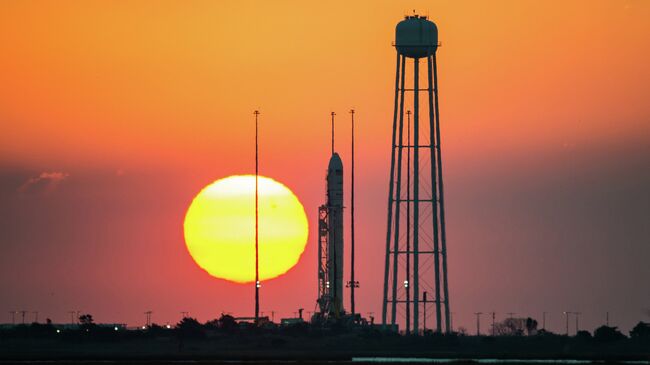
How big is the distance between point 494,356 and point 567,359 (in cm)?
1040

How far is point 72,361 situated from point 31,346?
120 ft

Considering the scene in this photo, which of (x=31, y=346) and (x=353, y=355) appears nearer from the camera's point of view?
(x=353, y=355)

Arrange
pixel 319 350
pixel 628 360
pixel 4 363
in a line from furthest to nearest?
pixel 319 350 → pixel 628 360 → pixel 4 363

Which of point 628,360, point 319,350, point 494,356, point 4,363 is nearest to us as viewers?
point 4,363

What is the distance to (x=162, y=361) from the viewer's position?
16288 centimetres

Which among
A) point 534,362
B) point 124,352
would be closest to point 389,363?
point 534,362

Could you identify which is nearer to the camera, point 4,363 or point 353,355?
point 4,363

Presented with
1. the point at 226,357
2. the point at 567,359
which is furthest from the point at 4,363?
the point at 567,359

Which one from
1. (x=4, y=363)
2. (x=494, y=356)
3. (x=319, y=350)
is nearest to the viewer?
(x=4, y=363)

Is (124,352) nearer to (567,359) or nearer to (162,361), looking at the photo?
(162,361)

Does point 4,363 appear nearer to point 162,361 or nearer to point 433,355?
point 162,361

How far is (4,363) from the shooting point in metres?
155

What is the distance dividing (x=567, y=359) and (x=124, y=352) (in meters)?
43.7

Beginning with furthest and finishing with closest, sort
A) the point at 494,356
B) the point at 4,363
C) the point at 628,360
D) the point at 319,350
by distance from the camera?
the point at 319,350 → the point at 494,356 → the point at 628,360 → the point at 4,363
